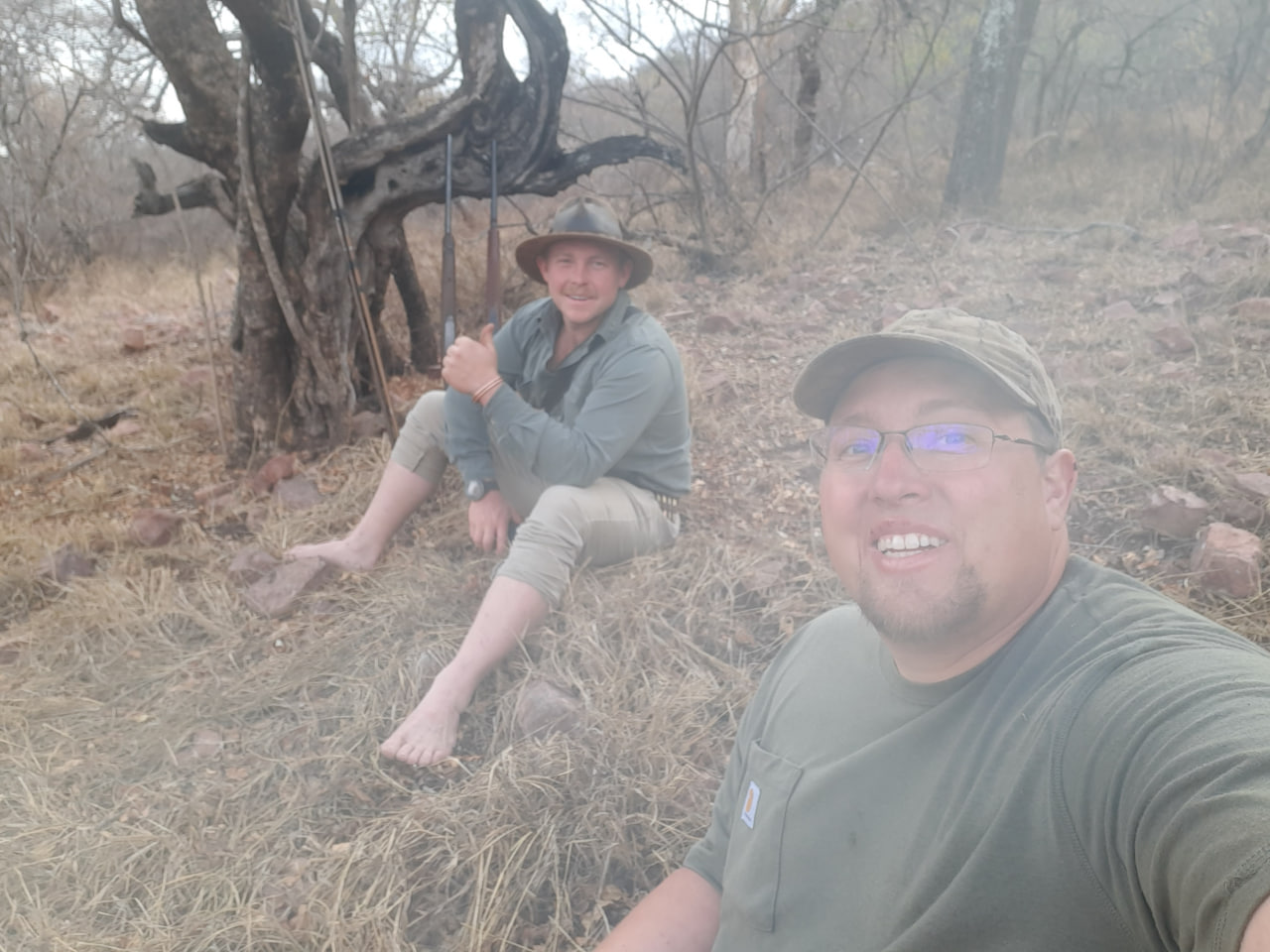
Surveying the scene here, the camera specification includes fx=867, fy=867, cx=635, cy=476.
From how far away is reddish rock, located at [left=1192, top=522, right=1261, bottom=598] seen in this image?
2.12 metres

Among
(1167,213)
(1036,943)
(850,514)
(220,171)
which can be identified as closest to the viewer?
(1036,943)

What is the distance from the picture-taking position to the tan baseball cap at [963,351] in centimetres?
108

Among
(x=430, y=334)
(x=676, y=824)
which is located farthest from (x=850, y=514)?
(x=430, y=334)

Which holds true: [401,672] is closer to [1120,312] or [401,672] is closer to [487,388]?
[487,388]

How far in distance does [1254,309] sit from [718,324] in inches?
98.8

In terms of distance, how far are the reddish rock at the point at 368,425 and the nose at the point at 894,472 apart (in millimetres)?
3222

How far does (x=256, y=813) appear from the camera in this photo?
1.97m

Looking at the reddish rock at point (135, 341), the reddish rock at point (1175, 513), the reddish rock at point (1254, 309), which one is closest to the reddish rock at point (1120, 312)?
the reddish rock at point (1254, 309)

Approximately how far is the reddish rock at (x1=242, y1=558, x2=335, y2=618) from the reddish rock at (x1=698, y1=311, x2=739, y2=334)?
2784 millimetres

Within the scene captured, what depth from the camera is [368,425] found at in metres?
4.05

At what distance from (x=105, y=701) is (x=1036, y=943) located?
2.50 meters

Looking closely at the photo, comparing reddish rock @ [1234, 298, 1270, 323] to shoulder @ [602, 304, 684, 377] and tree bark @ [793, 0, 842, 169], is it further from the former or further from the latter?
tree bark @ [793, 0, 842, 169]

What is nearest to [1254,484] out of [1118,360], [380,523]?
[1118,360]

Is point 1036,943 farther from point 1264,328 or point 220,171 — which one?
point 220,171
